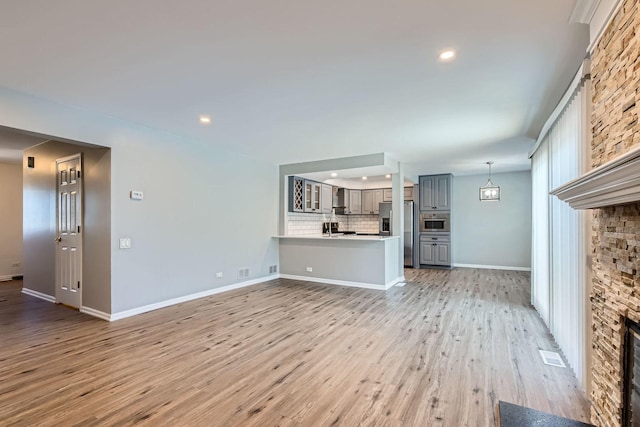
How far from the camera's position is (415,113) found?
3754mm

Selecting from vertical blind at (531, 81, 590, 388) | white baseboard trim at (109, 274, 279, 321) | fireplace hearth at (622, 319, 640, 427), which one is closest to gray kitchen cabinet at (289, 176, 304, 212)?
white baseboard trim at (109, 274, 279, 321)

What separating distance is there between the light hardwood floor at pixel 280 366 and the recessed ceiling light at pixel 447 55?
265 centimetres

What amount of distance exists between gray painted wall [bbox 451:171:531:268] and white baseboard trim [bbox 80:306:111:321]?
816 centimetres

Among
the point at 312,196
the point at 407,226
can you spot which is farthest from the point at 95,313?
the point at 407,226

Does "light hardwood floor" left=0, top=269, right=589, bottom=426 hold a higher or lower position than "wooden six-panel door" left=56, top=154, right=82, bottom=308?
lower

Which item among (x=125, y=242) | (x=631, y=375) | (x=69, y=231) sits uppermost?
(x=69, y=231)

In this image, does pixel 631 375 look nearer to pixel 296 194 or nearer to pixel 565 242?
pixel 565 242

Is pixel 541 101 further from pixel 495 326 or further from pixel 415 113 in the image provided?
pixel 495 326

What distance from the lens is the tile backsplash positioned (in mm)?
7377

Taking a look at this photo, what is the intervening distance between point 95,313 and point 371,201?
7497 millimetres

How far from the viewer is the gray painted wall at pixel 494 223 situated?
8148 mm

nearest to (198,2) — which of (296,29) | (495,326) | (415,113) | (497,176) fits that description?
(296,29)

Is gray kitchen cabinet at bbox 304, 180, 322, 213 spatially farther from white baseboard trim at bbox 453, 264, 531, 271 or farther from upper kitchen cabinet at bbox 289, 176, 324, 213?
white baseboard trim at bbox 453, 264, 531, 271

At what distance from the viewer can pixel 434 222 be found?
8.70 metres
